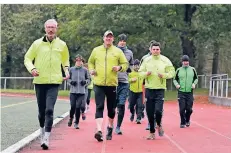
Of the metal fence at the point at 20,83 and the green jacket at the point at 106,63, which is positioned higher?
the green jacket at the point at 106,63

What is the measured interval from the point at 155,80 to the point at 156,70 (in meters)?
0.22

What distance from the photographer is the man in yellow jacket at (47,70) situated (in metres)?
8.80

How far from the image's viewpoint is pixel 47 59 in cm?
888

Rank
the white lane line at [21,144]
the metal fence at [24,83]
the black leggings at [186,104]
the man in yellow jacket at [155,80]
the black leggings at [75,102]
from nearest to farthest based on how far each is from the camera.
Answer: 1. the white lane line at [21,144]
2. the man in yellow jacket at [155,80]
3. the black leggings at [75,102]
4. the black leggings at [186,104]
5. the metal fence at [24,83]

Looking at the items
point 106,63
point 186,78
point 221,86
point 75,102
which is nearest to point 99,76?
point 106,63

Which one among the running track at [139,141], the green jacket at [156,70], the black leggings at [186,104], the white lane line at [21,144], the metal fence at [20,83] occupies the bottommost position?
the metal fence at [20,83]

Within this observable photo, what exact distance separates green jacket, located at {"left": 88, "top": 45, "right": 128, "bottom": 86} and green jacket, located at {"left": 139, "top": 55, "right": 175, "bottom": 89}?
0.79 m

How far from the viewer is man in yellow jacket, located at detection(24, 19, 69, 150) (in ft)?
28.9

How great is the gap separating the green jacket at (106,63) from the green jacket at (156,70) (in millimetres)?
786

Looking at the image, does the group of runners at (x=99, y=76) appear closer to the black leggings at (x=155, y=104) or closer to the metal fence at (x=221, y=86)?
the black leggings at (x=155, y=104)

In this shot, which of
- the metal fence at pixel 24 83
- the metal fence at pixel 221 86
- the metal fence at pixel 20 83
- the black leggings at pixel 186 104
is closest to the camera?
the black leggings at pixel 186 104

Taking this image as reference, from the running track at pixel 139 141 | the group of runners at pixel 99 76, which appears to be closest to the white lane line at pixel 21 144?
the running track at pixel 139 141

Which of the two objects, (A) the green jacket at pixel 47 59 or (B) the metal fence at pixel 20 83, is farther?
(B) the metal fence at pixel 20 83

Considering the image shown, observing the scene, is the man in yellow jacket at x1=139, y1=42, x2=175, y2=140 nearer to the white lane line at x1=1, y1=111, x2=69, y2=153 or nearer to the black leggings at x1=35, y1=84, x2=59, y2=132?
the white lane line at x1=1, y1=111, x2=69, y2=153
